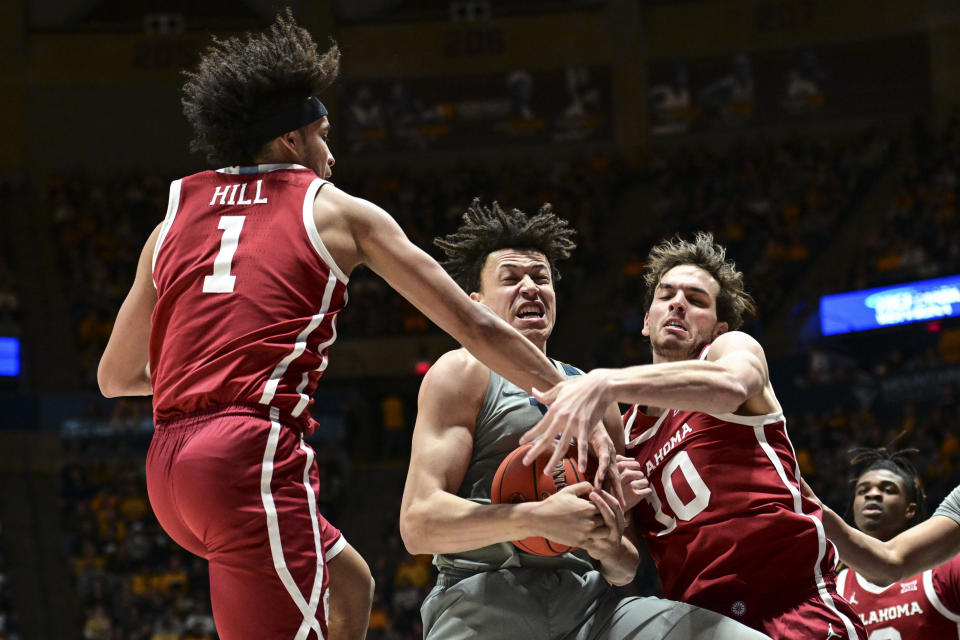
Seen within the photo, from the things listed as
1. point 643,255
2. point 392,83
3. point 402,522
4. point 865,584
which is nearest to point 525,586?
point 402,522

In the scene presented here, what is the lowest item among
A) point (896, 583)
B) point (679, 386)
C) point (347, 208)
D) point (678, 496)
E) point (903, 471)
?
point (896, 583)

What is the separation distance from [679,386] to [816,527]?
0.78m

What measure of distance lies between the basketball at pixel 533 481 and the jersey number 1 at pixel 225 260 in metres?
1.02

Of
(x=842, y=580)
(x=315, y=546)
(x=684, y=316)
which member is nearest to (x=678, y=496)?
Answer: (x=684, y=316)

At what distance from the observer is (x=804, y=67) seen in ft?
61.3

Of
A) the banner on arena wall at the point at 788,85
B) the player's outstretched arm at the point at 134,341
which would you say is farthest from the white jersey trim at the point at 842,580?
the banner on arena wall at the point at 788,85

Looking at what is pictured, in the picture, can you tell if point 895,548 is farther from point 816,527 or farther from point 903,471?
point 903,471

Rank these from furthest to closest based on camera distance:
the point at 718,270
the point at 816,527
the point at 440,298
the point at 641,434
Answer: the point at 718,270, the point at 641,434, the point at 816,527, the point at 440,298

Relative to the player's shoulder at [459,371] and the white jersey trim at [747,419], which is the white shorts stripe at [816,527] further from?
the player's shoulder at [459,371]

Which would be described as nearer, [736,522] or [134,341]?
[134,341]

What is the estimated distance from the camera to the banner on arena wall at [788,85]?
60.0 ft

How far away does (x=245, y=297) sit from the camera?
283 cm

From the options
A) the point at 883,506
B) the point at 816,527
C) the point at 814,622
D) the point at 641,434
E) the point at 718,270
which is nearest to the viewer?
the point at 814,622

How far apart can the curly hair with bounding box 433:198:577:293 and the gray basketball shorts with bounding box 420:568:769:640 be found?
1.20 metres
